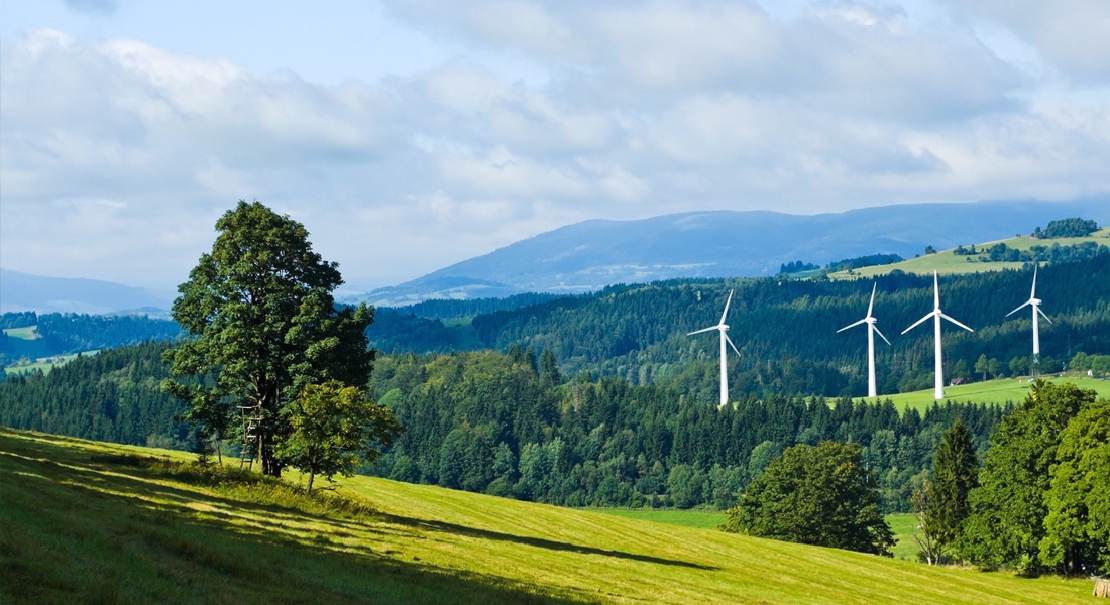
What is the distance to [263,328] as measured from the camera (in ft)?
224

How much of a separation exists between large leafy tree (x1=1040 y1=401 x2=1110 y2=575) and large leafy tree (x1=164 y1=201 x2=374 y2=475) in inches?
2121

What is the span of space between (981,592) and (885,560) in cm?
1483

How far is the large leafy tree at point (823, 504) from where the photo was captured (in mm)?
138000

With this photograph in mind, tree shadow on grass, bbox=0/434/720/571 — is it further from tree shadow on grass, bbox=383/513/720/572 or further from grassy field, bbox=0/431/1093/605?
grassy field, bbox=0/431/1093/605

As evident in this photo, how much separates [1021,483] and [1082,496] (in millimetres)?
8025

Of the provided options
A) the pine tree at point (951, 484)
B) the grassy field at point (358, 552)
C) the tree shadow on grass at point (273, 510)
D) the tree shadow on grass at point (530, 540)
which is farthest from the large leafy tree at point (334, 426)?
the pine tree at point (951, 484)

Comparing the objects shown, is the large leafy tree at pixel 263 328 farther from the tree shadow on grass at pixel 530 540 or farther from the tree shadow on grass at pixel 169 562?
the tree shadow on grass at pixel 169 562

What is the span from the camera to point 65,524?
34.5 metres

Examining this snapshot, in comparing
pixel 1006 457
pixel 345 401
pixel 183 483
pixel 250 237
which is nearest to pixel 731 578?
pixel 345 401

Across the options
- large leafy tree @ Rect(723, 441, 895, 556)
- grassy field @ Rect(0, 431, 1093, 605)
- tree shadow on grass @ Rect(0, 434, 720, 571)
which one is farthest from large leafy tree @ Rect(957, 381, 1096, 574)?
tree shadow on grass @ Rect(0, 434, 720, 571)

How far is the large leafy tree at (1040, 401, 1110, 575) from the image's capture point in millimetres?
88875

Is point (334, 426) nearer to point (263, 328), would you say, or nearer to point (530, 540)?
point (263, 328)

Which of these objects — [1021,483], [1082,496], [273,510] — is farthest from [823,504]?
[273,510]

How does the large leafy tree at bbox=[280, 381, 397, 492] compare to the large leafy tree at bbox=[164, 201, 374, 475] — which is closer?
the large leafy tree at bbox=[280, 381, 397, 492]
